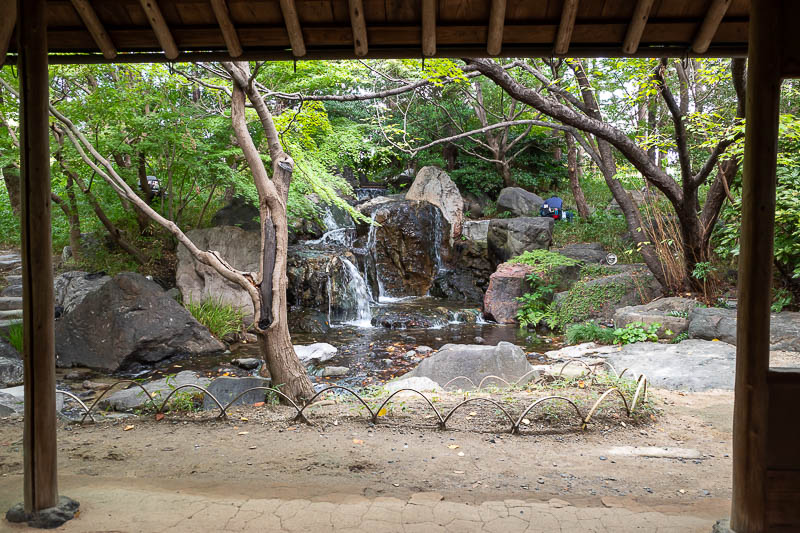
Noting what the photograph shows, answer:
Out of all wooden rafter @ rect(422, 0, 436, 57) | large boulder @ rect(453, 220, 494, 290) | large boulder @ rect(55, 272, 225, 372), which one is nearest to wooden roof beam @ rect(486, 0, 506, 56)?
wooden rafter @ rect(422, 0, 436, 57)

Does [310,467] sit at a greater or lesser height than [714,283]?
lesser

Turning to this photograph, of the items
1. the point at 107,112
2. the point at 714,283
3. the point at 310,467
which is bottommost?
the point at 310,467

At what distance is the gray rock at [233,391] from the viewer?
5.75 meters

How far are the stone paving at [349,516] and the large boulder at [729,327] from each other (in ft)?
17.1

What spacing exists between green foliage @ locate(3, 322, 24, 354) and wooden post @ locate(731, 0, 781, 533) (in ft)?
29.3

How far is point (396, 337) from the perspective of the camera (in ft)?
34.2

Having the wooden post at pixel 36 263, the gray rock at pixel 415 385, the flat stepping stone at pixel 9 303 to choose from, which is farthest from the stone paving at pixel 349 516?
the flat stepping stone at pixel 9 303

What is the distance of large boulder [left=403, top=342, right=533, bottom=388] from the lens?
671 centimetres

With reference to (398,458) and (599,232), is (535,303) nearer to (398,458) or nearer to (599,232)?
(599,232)

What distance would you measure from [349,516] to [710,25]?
356 centimetres

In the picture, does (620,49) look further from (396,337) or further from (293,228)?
(293,228)

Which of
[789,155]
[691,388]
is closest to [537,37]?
[691,388]

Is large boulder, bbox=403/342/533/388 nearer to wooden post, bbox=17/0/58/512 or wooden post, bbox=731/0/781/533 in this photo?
wooden post, bbox=731/0/781/533

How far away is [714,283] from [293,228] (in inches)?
396
